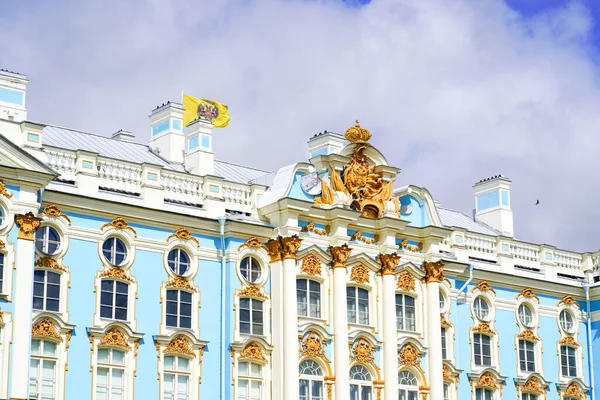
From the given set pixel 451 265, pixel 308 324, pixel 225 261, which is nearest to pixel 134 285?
pixel 225 261

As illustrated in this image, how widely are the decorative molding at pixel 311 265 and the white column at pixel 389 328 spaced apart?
8.92ft

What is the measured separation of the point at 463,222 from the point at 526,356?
7136 millimetres

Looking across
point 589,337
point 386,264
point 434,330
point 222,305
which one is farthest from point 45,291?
point 589,337

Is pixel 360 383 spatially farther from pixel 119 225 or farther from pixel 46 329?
pixel 46 329

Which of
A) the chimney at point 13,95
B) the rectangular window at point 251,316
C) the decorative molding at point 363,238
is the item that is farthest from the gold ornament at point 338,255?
the chimney at point 13,95

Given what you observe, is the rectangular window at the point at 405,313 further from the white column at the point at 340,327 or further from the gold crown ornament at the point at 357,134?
the gold crown ornament at the point at 357,134

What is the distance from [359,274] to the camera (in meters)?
44.8

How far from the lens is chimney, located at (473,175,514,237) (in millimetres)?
56219

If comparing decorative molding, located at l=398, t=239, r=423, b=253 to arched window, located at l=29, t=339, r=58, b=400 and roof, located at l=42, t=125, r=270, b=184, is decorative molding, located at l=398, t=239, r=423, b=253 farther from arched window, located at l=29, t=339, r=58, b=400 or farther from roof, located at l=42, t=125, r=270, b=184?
arched window, located at l=29, t=339, r=58, b=400

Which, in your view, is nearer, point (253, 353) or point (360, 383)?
point (253, 353)

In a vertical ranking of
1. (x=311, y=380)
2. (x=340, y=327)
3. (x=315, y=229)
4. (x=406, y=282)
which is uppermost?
(x=315, y=229)

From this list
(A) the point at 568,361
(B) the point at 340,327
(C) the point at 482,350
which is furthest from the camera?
(A) the point at 568,361

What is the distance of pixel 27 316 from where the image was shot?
36.5 m

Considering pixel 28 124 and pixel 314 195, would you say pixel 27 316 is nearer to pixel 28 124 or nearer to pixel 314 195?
pixel 28 124
